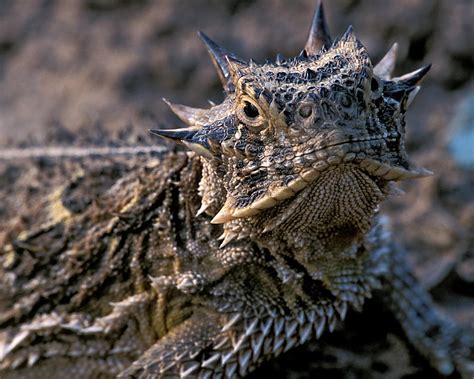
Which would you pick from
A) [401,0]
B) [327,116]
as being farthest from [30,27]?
[327,116]

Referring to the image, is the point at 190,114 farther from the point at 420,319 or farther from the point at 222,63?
the point at 420,319

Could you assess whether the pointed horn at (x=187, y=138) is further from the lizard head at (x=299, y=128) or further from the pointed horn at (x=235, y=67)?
the pointed horn at (x=235, y=67)

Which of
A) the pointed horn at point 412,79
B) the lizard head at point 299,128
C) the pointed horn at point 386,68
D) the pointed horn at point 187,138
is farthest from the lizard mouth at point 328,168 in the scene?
the pointed horn at point 386,68

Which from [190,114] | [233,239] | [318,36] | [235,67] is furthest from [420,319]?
[235,67]

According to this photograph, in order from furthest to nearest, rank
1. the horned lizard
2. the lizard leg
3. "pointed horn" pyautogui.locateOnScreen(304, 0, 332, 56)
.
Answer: the lizard leg → "pointed horn" pyautogui.locateOnScreen(304, 0, 332, 56) → the horned lizard

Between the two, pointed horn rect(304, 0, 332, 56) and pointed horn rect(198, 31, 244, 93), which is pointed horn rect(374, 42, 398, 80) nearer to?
pointed horn rect(304, 0, 332, 56)

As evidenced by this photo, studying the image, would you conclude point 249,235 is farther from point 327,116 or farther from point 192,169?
point 327,116

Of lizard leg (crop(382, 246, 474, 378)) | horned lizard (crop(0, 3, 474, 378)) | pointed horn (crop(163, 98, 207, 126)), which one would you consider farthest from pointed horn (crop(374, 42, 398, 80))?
lizard leg (crop(382, 246, 474, 378))
